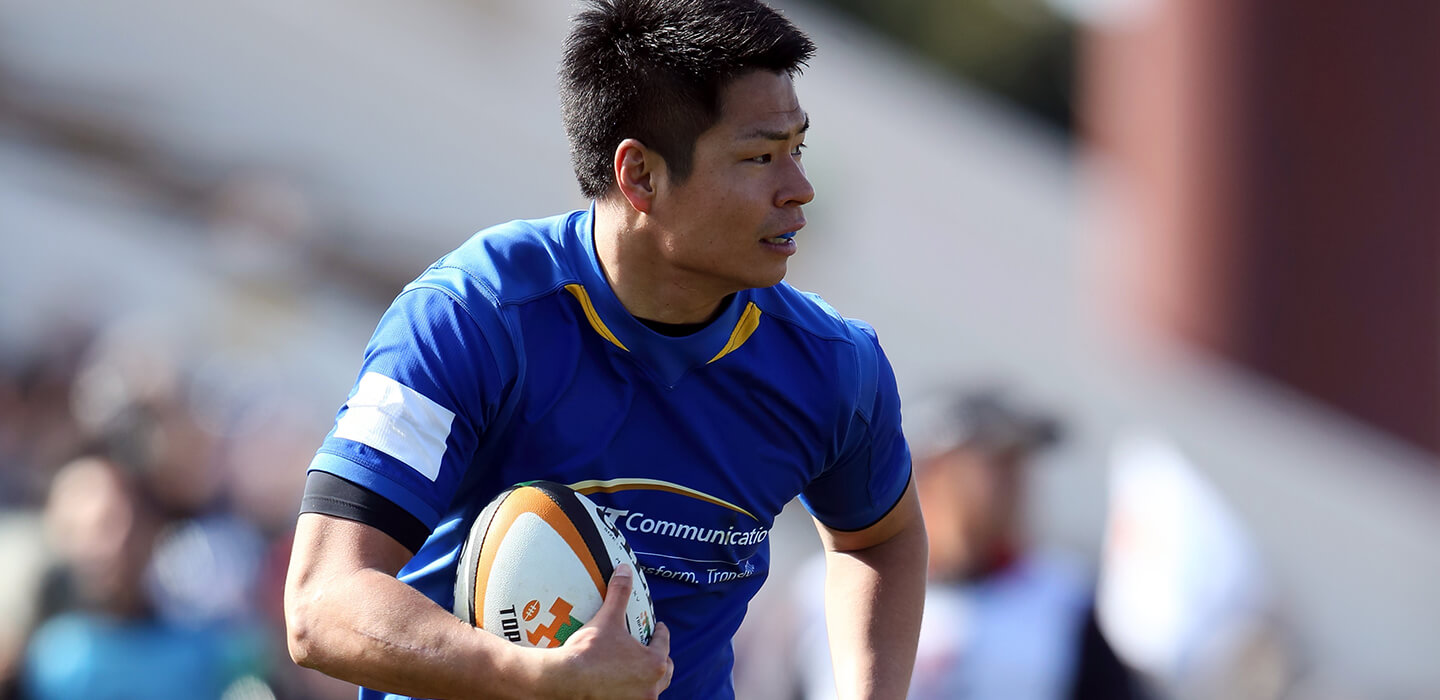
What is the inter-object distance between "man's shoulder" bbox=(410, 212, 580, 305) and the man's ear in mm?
184

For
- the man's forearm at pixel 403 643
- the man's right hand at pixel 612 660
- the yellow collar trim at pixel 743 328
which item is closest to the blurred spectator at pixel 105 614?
the yellow collar trim at pixel 743 328

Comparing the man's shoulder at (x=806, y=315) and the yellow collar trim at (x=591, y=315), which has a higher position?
the yellow collar trim at (x=591, y=315)

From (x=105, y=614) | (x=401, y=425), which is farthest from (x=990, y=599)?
(x=401, y=425)

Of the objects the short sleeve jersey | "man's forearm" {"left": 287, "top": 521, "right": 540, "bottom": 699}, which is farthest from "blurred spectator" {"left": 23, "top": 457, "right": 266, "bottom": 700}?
"man's forearm" {"left": 287, "top": 521, "right": 540, "bottom": 699}

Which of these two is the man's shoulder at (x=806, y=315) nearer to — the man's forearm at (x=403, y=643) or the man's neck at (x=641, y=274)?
the man's neck at (x=641, y=274)

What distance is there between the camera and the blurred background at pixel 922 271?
7.25m

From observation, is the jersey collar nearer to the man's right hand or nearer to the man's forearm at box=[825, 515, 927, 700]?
the man's right hand

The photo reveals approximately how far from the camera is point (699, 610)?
3330mm

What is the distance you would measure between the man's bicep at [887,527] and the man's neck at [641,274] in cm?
75

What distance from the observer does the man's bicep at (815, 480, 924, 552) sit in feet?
12.1

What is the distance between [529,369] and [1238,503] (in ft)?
48.6

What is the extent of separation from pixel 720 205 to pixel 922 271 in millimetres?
15461

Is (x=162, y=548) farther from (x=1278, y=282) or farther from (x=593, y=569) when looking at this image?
(x=1278, y=282)

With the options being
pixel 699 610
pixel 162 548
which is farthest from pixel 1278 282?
pixel 699 610
